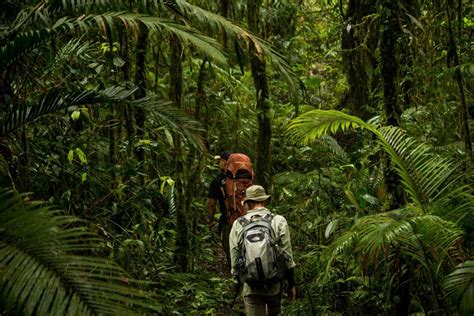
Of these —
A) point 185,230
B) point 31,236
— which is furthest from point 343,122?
point 185,230

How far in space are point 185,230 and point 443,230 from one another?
12.9 feet

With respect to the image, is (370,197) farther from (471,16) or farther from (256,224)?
(471,16)

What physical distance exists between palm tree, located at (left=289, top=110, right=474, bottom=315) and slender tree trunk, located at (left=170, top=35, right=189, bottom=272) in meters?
2.33

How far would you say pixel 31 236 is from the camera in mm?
3311

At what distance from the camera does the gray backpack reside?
16.4 ft

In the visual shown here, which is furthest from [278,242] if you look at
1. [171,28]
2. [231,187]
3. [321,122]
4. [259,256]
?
[231,187]

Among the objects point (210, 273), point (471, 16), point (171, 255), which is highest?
point (471, 16)

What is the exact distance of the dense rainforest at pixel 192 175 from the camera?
3617 millimetres

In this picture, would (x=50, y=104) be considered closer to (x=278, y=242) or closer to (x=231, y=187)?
(x=278, y=242)

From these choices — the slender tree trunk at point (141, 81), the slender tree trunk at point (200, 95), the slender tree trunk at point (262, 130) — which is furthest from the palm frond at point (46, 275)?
the slender tree trunk at point (262, 130)

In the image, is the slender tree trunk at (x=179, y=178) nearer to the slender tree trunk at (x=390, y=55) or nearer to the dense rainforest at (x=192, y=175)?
the dense rainforest at (x=192, y=175)

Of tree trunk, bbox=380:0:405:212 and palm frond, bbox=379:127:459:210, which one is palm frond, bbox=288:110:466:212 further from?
tree trunk, bbox=380:0:405:212

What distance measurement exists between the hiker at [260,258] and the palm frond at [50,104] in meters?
1.42

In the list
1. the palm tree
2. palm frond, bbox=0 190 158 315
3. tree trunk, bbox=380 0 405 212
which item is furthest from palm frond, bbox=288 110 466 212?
palm frond, bbox=0 190 158 315
